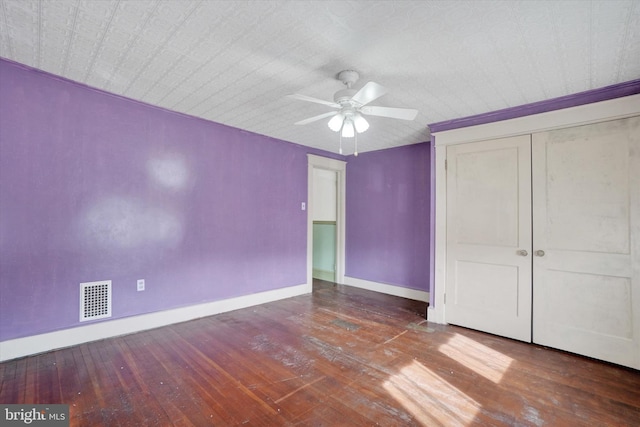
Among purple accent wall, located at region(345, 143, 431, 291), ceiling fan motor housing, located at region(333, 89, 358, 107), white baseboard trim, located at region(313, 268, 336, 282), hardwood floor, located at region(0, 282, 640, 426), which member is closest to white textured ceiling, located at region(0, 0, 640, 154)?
ceiling fan motor housing, located at region(333, 89, 358, 107)

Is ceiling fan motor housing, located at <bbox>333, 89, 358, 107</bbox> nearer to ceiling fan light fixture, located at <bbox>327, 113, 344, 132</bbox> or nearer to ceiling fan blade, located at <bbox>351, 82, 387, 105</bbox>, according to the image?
ceiling fan blade, located at <bbox>351, 82, 387, 105</bbox>

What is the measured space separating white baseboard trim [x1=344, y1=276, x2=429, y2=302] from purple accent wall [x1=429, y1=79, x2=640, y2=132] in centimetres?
244

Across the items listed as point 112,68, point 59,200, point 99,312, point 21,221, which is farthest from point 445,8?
point 99,312

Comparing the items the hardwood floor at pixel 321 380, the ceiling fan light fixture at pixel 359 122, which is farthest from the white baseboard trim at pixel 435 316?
the ceiling fan light fixture at pixel 359 122

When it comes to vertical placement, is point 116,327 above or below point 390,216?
below

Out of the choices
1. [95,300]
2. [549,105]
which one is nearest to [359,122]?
[549,105]

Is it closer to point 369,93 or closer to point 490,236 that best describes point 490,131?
point 490,236

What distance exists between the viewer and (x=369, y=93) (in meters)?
2.04

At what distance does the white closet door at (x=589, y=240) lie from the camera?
2.44 meters

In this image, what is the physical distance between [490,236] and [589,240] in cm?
80

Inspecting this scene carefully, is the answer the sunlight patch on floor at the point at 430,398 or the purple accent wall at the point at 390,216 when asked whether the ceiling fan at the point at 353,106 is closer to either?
the sunlight patch on floor at the point at 430,398

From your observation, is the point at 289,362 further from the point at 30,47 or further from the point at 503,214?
the point at 30,47

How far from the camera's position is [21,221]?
2404mm

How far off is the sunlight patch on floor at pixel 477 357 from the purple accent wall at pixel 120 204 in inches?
99.8
